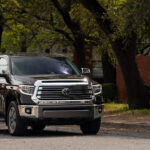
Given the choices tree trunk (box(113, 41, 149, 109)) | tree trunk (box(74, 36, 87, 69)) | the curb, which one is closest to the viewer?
the curb

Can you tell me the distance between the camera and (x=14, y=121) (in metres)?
13.4

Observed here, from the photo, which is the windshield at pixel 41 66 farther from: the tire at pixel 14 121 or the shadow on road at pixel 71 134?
the shadow on road at pixel 71 134

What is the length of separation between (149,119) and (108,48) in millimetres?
7065

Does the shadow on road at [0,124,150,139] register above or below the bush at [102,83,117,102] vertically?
above

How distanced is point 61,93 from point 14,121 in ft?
4.35

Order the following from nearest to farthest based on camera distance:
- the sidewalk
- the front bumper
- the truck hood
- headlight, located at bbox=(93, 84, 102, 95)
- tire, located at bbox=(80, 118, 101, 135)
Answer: the front bumper → the truck hood → headlight, located at bbox=(93, 84, 102, 95) → tire, located at bbox=(80, 118, 101, 135) → the sidewalk

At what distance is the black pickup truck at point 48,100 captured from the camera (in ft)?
42.5

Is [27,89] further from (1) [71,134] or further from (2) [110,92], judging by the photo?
(2) [110,92]

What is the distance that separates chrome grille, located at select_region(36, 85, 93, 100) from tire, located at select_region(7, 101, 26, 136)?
2.25ft

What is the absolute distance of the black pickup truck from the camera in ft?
42.5

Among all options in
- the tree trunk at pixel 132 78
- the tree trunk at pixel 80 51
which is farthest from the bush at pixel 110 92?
the tree trunk at pixel 132 78

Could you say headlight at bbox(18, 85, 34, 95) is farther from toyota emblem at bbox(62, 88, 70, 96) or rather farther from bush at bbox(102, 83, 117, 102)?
bush at bbox(102, 83, 117, 102)

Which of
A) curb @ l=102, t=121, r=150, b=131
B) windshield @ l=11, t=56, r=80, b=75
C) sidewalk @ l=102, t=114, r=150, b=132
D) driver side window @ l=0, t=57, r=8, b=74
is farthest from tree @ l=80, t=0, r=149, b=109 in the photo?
driver side window @ l=0, t=57, r=8, b=74

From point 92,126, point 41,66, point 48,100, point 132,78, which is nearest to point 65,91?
point 48,100
